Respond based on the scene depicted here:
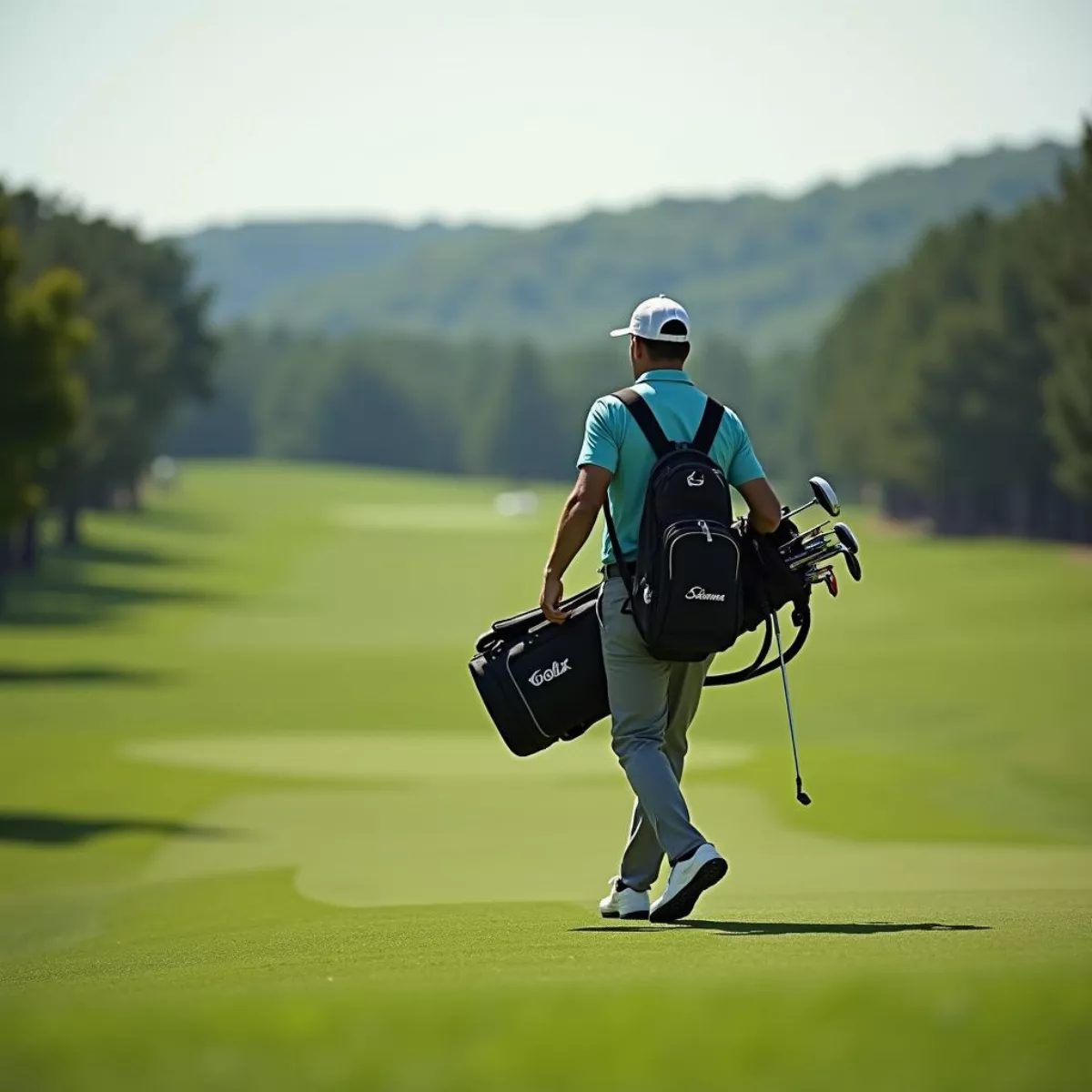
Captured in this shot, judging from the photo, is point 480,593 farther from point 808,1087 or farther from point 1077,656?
point 808,1087

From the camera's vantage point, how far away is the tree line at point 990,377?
217 ft

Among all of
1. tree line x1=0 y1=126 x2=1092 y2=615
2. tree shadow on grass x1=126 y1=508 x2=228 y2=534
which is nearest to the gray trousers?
tree line x1=0 y1=126 x2=1092 y2=615

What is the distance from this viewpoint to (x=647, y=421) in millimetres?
9312

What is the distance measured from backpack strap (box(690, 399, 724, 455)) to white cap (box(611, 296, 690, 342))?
1.00 ft

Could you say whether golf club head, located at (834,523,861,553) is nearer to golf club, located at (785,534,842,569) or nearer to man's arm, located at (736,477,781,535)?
golf club, located at (785,534,842,569)

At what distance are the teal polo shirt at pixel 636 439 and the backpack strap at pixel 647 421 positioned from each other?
0.07 ft

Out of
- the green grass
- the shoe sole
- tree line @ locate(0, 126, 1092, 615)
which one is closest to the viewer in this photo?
the green grass

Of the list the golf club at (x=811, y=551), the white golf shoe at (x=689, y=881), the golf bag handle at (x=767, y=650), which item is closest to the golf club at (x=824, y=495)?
the golf club at (x=811, y=551)

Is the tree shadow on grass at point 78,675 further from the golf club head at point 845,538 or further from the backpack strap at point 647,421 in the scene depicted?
the golf club head at point 845,538

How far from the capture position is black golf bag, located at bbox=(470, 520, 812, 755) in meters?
9.55

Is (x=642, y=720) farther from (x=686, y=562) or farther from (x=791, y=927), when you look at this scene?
(x=791, y=927)

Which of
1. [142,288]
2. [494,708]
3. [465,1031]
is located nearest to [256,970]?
[494,708]

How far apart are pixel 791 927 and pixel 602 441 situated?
207 centimetres

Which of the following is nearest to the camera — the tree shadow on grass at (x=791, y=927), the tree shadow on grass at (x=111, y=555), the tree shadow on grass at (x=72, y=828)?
the tree shadow on grass at (x=791, y=927)
